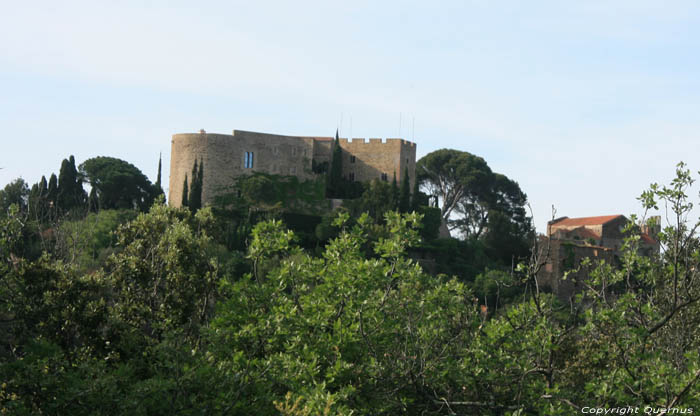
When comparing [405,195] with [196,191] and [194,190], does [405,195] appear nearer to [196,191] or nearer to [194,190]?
[196,191]

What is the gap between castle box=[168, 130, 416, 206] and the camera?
6009 cm

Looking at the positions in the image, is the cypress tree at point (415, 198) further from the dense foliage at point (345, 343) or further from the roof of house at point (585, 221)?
the dense foliage at point (345, 343)

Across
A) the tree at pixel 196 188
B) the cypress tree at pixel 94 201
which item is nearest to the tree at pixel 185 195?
the tree at pixel 196 188

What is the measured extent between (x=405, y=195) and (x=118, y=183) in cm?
2172

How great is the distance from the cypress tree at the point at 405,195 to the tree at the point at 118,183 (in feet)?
61.2

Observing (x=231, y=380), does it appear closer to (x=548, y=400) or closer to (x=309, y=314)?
(x=309, y=314)

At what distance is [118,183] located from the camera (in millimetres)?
59812

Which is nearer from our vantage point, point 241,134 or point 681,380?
point 681,380

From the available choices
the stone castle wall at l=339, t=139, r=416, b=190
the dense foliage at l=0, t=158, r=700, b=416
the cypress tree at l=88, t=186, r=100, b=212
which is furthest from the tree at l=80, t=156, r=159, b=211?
the dense foliage at l=0, t=158, r=700, b=416

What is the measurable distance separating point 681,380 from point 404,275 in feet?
12.4

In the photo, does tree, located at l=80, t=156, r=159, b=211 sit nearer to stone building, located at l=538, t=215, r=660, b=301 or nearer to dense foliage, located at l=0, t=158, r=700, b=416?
stone building, located at l=538, t=215, r=660, b=301

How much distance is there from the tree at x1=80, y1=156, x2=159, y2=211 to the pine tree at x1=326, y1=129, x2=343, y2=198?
13.4m

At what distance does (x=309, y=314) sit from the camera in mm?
10586

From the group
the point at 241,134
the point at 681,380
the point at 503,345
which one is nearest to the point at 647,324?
the point at 681,380
